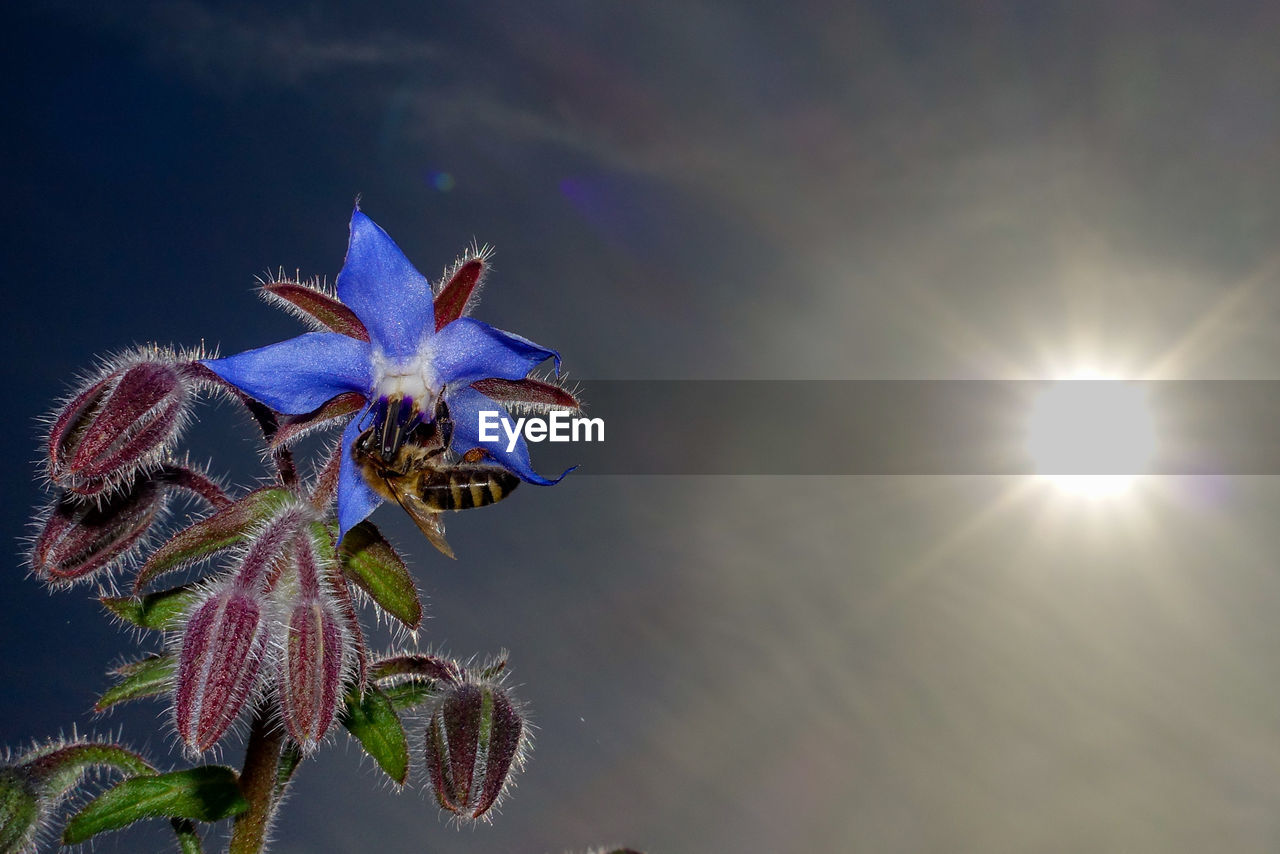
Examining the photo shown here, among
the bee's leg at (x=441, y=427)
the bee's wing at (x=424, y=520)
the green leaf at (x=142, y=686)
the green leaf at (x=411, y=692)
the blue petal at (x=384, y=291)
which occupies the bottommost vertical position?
the green leaf at (x=142, y=686)

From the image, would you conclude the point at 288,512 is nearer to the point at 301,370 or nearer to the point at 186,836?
the point at 301,370

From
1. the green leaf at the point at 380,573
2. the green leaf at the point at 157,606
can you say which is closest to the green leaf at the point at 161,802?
the green leaf at the point at 157,606

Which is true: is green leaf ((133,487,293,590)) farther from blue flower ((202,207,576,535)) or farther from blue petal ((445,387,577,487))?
blue petal ((445,387,577,487))

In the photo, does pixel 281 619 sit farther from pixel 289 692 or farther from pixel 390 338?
pixel 390 338

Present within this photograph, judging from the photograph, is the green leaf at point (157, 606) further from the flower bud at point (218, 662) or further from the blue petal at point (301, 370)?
the blue petal at point (301, 370)

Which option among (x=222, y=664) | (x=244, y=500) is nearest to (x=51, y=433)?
(x=244, y=500)

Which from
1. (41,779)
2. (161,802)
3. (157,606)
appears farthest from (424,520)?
(41,779)
